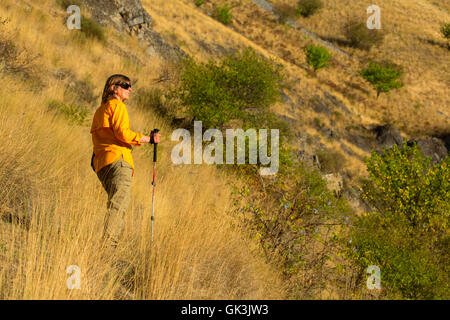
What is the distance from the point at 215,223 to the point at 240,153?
677 centimetres

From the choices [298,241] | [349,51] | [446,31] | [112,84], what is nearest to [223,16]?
[349,51]

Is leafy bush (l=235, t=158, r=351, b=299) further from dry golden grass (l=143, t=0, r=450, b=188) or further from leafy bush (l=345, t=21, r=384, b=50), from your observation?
leafy bush (l=345, t=21, r=384, b=50)

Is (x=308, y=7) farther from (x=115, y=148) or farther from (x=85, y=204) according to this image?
(x=85, y=204)

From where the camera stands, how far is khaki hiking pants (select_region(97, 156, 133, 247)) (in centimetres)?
331

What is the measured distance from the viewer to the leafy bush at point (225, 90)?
12.6 m

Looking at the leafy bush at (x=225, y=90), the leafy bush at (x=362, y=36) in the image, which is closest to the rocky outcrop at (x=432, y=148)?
the leafy bush at (x=225, y=90)

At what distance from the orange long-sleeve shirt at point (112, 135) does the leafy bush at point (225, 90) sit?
8634 mm

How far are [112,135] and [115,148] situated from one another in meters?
0.15

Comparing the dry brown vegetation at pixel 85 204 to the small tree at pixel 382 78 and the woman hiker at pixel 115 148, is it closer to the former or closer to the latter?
the woman hiker at pixel 115 148

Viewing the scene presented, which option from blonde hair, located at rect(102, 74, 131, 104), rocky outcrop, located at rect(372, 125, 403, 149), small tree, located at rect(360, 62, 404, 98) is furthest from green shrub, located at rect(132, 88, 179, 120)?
small tree, located at rect(360, 62, 404, 98)

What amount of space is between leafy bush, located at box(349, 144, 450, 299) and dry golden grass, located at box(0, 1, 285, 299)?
2.27 metres

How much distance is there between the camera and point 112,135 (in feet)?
11.8
